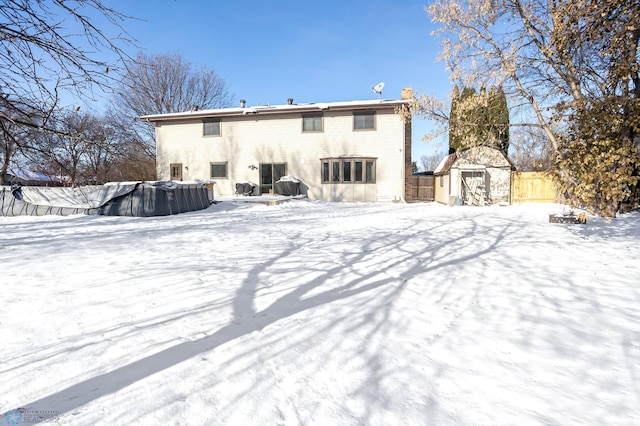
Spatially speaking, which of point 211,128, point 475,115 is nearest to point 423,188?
point 475,115

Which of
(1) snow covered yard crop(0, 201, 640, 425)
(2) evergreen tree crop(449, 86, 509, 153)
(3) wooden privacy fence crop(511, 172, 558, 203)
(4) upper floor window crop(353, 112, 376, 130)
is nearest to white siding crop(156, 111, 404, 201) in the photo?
(4) upper floor window crop(353, 112, 376, 130)

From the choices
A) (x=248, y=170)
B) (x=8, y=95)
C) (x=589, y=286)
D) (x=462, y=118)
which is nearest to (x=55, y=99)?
(x=8, y=95)

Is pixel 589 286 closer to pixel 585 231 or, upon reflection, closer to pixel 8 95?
pixel 585 231

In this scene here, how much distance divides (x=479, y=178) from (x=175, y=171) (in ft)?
59.6

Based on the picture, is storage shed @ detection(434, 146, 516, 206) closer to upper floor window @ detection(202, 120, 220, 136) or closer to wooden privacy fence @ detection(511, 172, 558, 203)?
wooden privacy fence @ detection(511, 172, 558, 203)

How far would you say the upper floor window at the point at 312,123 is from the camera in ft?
59.7

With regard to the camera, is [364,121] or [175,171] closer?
[364,121]

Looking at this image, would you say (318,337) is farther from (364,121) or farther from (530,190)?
(530,190)

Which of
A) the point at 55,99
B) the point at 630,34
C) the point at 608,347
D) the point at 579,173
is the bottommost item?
the point at 608,347

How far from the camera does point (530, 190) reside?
17703 mm

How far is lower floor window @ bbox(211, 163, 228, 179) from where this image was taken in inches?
769

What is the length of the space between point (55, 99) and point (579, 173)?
8.05 m

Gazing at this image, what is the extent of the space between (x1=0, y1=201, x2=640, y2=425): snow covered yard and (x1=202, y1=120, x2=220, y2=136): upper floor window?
50.7 feet

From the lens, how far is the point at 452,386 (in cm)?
195
